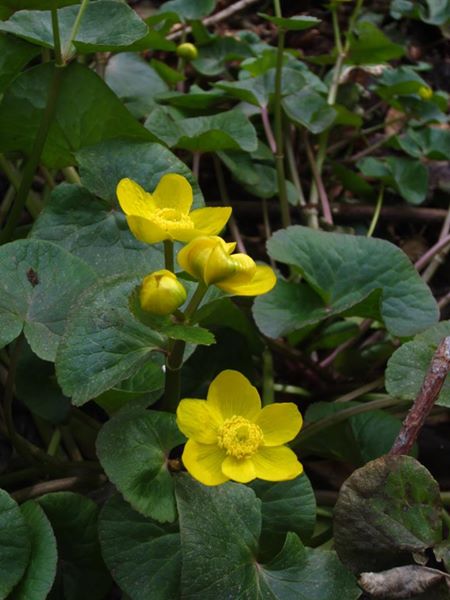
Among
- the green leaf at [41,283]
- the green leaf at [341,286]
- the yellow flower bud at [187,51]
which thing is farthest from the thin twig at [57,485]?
the yellow flower bud at [187,51]

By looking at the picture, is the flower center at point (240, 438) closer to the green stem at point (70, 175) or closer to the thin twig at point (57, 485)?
the thin twig at point (57, 485)

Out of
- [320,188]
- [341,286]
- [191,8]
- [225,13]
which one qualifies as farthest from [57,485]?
[225,13]

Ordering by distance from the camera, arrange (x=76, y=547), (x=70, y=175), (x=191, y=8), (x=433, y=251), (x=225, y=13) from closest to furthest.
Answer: (x=76, y=547)
(x=70, y=175)
(x=433, y=251)
(x=191, y=8)
(x=225, y=13)

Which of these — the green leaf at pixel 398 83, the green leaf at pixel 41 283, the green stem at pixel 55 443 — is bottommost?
the green stem at pixel 55 443

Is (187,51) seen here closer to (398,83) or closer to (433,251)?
(398,83)

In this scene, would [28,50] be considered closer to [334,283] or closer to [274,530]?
[334,283]

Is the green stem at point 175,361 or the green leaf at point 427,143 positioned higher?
the green stem at point 175,361

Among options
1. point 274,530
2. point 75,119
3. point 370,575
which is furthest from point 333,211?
point 370,575
